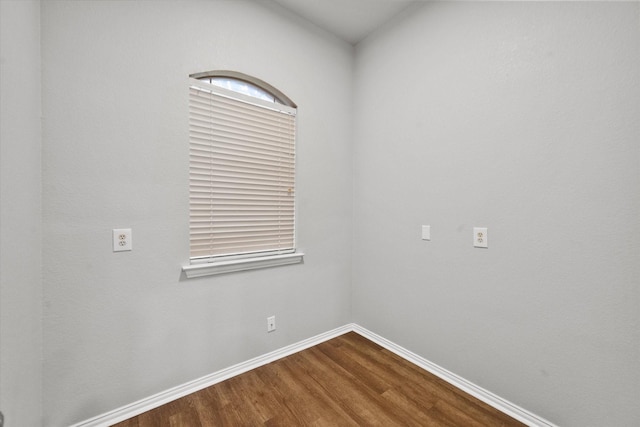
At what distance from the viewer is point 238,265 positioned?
1.89 metres

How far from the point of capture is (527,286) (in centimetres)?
149

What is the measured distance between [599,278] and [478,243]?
55 centimetres

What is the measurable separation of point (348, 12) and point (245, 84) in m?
1.05

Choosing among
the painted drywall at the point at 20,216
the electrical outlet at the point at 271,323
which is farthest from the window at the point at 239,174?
the painted drywall at the point at 20,216

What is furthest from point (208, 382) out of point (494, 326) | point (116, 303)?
point (494, 326)

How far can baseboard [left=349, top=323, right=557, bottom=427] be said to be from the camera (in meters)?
1.47

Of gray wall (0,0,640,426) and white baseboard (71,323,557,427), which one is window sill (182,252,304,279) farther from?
white baseboard (71,323,557,427)

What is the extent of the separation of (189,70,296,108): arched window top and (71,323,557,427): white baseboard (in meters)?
2.05

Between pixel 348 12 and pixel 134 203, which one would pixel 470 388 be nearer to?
pixel 134 203

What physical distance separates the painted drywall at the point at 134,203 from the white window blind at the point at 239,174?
0.10 m

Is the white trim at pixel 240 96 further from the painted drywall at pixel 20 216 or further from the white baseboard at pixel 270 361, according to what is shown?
the white baseboard at pixel 270 361

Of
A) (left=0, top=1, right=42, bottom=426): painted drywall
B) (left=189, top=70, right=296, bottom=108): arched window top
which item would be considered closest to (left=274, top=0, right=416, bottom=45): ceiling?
(left=189, top=70, right=296, bottom=108): arched window top

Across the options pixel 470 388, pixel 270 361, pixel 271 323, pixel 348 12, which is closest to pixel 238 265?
pixel 271 323

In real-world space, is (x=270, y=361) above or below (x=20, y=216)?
below
